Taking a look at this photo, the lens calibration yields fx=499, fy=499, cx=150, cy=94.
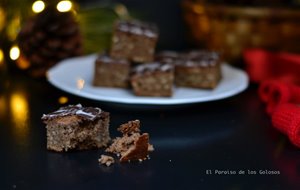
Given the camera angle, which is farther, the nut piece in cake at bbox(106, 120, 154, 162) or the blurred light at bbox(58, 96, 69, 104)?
the blurred light at bbox(58, 96, 69, 104)

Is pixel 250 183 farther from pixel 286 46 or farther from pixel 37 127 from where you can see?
pixel 286 46

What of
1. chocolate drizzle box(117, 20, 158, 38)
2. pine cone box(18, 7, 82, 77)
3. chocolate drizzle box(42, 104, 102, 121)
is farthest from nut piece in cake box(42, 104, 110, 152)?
pine cone box(18, 7, 82, 77)

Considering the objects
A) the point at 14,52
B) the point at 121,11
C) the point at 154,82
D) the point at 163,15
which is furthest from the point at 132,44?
the point at 163,15

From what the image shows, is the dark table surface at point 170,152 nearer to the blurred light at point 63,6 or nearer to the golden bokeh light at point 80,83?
the golden bokeh light at point 80,83

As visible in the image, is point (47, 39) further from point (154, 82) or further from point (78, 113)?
point (78, 113)

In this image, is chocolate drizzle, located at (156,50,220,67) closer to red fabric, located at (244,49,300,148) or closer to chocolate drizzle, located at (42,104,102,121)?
red fabric, located at (244,49,300,148)
